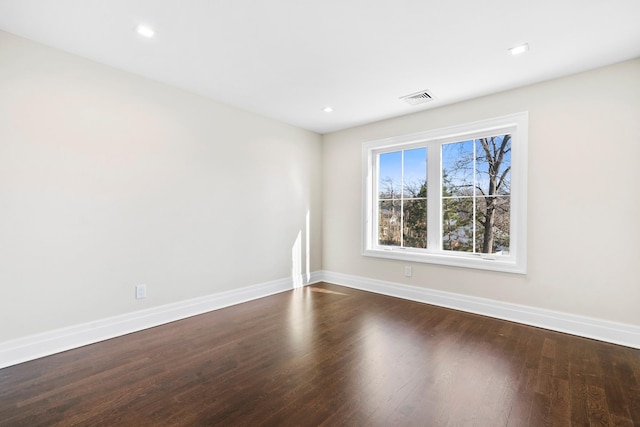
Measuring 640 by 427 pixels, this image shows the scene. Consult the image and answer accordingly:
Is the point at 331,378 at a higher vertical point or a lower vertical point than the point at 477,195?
lower

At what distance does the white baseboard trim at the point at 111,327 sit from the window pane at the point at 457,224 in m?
2.57

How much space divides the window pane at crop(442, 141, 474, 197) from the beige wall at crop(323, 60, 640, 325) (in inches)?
14.7

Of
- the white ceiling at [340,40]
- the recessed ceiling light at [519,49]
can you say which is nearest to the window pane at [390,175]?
the white ceiling at [340,40]

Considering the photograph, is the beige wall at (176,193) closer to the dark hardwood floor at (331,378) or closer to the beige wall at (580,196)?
the beige wall at (580,196)

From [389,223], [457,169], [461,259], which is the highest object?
[457,169]

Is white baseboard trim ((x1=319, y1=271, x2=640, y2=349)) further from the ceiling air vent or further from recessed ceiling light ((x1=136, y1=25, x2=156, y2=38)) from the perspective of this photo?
recessed ceiling light ((x1=136, y1=25, x2=156, y2=38))

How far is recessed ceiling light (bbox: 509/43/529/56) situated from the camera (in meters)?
2.37

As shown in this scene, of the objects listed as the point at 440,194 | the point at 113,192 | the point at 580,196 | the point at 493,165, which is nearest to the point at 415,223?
the point at 440,194

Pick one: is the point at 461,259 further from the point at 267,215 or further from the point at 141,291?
the point at 141,291

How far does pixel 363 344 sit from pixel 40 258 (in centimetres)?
280

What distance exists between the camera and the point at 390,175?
4.43m

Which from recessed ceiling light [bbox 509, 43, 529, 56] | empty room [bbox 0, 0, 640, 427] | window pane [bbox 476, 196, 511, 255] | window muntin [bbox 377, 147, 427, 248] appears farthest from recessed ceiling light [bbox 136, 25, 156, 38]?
window pane [bbox 476, 196, 511, 255]

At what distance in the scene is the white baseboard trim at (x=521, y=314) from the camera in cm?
262

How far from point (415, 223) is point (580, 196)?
1.77 metres
